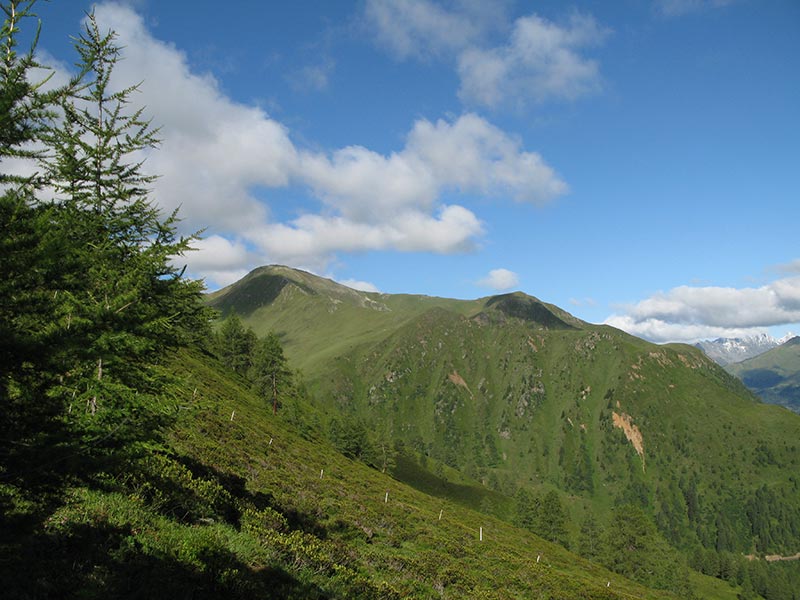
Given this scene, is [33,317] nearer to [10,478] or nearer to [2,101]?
[10,478]

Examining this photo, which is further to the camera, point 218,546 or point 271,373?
point 271,373

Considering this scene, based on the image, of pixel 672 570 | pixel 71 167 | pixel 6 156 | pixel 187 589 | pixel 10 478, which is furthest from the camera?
pixel 672 570

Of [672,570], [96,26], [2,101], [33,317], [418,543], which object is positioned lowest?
[672,570]

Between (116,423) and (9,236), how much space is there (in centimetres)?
532

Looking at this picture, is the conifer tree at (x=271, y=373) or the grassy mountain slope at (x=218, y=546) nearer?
the grassy mountain slope at (x=218, y=546)

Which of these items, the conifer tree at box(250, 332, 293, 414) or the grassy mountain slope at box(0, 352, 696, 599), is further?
the conifer tree at box(250, 332, 293, 414)

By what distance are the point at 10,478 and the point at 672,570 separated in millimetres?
122832

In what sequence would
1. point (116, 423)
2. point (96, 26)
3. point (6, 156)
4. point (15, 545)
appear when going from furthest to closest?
point (96, 26) < point (116, 423) < point (6, 156) < point (15, 545)

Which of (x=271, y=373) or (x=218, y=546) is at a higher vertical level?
(x=218, y=546)

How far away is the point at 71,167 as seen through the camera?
13.6 m

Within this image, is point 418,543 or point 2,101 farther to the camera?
point 418,543

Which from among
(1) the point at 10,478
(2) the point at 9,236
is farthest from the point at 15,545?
(2) the point at 9,236

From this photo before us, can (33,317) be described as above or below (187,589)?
above

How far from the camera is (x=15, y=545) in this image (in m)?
6.88
